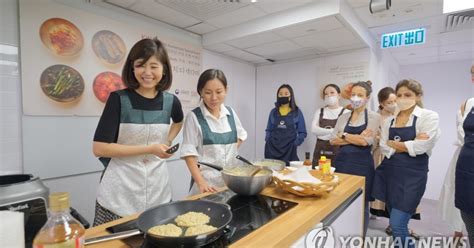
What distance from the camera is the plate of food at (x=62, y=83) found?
171 centimetres

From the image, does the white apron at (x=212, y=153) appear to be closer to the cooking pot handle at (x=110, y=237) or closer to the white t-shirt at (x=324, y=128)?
the cooking pot handle at (x=110, y=237)

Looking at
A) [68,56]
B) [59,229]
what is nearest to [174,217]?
[59,229]

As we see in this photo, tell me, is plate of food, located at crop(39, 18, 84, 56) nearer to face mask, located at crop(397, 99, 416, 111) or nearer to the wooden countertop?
the wooden countertop

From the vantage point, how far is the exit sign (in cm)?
245

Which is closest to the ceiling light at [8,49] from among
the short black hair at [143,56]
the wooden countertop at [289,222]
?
the short black hair at [143,56]

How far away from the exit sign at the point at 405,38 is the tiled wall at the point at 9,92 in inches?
124

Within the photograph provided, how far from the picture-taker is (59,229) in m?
0.51

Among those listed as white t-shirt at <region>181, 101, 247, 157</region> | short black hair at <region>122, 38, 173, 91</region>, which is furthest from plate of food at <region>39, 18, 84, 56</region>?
white t-shirt at <region>181, 101, 247, 157</region>

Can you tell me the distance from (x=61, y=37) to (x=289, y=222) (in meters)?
1.97

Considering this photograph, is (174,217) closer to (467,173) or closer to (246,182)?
(246,182)

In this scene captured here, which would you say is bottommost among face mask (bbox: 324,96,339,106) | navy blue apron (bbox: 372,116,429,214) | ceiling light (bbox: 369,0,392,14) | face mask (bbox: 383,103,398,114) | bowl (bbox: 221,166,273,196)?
navy blue apron (bbox: 372,116,429,214)

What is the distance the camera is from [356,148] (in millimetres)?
1946

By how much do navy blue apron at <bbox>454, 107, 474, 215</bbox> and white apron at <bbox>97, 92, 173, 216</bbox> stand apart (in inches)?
72.1

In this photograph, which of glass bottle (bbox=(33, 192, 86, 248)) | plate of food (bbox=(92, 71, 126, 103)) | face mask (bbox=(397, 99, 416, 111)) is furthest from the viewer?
plate of food (bbox=(92, 71, 126, 103))
